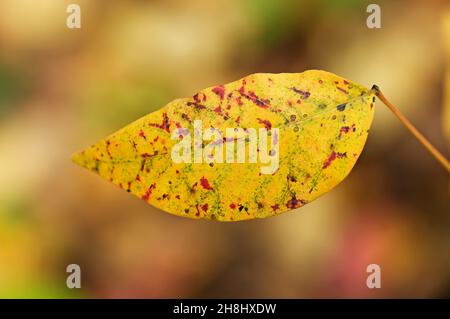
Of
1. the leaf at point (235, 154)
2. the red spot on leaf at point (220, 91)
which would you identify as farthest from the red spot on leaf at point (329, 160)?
the red spot on leaf at point (220, 91)

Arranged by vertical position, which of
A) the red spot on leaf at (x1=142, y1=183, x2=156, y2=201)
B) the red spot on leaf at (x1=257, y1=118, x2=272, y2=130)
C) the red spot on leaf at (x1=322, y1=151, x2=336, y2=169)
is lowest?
the red spot on leaf at (x1=142, y1=183, x2=156, y2=201)

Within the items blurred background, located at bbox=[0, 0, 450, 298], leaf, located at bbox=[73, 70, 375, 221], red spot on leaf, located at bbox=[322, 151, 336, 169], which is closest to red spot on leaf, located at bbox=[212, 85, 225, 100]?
leaf, located at bbox=[73, 70, 375, 221]

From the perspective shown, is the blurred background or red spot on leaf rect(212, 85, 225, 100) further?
the blurred background

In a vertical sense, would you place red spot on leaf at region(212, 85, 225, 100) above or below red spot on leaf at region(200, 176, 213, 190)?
above

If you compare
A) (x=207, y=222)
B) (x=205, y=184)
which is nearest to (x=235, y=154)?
(x=205, y=184)

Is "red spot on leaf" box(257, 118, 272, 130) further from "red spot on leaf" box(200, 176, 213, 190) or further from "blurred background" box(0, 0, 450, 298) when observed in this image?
"blurred background" box(0, 0, 450, 298)

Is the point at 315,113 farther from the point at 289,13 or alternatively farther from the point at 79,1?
the point at 79,1
